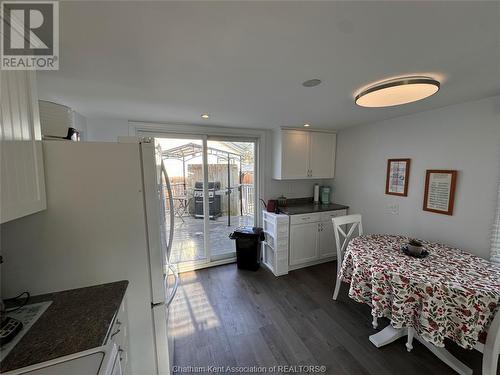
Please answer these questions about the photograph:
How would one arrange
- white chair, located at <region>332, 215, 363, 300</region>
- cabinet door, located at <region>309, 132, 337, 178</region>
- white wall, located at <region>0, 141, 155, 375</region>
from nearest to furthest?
1. white wall, located at <region>0, 141, 155, 375</region>
2. white chair, located at <region>332, 215, 363, 300</region>
3. cabinet door, located at <region>309, 132, 337, 178</region>

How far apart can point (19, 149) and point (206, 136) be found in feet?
7.38

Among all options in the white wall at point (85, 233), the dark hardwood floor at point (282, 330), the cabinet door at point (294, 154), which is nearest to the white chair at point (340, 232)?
the dark hardwood floor at point (282, 330)

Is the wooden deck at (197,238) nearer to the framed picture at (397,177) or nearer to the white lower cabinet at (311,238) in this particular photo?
the white lower cabinet at (311,238)

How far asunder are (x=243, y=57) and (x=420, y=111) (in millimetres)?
2327

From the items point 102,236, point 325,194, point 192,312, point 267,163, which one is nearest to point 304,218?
point 325,194

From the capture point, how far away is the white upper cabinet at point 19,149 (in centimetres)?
74

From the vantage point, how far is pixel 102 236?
3.64 ft

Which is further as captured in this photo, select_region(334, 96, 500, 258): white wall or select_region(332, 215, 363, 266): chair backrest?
select_region(332, 215, 363, 266): chair backrest

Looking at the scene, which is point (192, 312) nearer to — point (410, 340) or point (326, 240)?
point (410, 340)

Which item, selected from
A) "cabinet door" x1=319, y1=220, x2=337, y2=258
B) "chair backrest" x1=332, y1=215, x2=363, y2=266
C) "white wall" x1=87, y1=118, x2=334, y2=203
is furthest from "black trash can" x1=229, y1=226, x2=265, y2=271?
"chair backrest" x1=332, y1=215, x2=363, y2=266

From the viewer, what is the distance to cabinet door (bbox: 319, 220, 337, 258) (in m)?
3.15

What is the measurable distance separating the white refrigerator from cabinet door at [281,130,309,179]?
2.27 metres

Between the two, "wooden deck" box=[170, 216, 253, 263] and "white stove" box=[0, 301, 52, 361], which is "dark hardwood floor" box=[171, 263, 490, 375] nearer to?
"wooden deck" box=[170, 216, 253, 263]

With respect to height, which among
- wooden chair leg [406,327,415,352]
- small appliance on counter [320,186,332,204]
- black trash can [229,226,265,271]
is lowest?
wooden chair leg [406,327,415,352]
